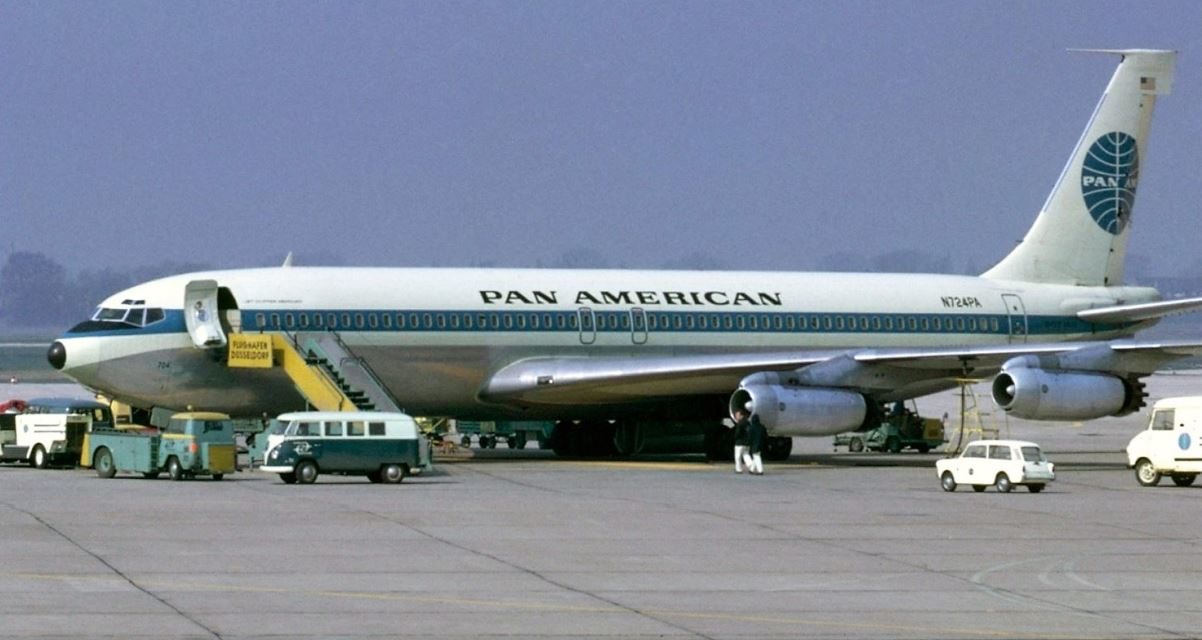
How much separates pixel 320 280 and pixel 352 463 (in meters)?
9.32

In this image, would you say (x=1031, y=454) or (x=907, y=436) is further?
(x=907, y=436)

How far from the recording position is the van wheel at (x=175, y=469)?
4175 centimetres

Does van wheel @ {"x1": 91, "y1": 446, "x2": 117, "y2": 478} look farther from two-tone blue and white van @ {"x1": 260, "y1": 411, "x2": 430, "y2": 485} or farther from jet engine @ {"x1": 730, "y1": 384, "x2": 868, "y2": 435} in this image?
jet engine @ {"x1": 730, "y1": 384, "x2": 868, "y2": 435}

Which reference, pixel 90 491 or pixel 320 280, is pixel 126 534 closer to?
pixel 90 491

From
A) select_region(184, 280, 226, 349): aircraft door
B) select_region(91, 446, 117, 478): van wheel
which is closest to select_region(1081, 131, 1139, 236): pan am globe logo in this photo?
select_region(184, 280, 226, 349): aircraft door

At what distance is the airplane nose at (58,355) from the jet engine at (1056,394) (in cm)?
2196

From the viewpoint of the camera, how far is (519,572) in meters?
24.4

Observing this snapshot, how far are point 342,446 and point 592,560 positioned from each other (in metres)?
15.5

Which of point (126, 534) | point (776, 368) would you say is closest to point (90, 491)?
point (126, 534)

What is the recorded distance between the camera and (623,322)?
2036 inches

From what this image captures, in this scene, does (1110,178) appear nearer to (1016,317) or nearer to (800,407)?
(1016,317)

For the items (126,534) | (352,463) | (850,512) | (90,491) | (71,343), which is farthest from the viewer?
(71,343)

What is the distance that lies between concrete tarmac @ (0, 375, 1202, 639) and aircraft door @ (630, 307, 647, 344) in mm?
9558

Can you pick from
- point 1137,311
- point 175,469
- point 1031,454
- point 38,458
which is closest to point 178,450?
point 175,469
